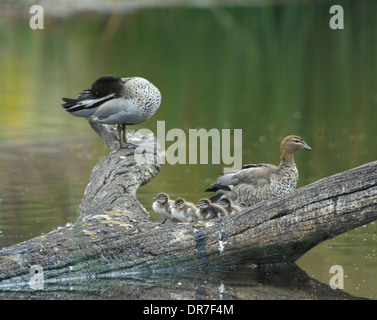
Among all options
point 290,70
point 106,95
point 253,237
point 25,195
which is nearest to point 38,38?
point 290,70

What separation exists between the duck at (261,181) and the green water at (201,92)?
2.47 feet

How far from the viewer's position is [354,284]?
6695mm

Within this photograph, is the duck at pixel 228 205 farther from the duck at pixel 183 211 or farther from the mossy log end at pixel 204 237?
the mossy log end at pixel 204 237

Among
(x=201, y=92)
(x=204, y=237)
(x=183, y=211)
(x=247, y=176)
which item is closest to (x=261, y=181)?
(x=247, y=176)

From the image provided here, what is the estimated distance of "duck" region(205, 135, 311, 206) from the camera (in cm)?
813

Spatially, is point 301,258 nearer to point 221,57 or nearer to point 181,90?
point 181,90

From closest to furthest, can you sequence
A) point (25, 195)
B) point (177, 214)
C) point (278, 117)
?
1. point (177, 214)
2. point (25, 195)
3. point (278, 117)

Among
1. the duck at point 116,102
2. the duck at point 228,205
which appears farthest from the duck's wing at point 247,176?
the duck at point 116,102

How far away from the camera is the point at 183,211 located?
318 inches

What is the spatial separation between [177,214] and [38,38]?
2641 cm

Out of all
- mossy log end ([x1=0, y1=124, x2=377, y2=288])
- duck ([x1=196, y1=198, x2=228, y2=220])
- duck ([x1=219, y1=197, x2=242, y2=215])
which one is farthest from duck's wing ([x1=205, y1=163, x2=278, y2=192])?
mossy log end ([x1=0, y1=124, x2=377, y2=288])

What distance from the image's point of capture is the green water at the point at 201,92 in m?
10.2

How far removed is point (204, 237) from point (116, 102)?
205cm

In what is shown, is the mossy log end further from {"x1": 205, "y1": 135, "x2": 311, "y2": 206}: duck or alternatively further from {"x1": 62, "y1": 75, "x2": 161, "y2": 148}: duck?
{"x1": 62, "y1": 75, "x2": 161, "y2": 148}: duck
